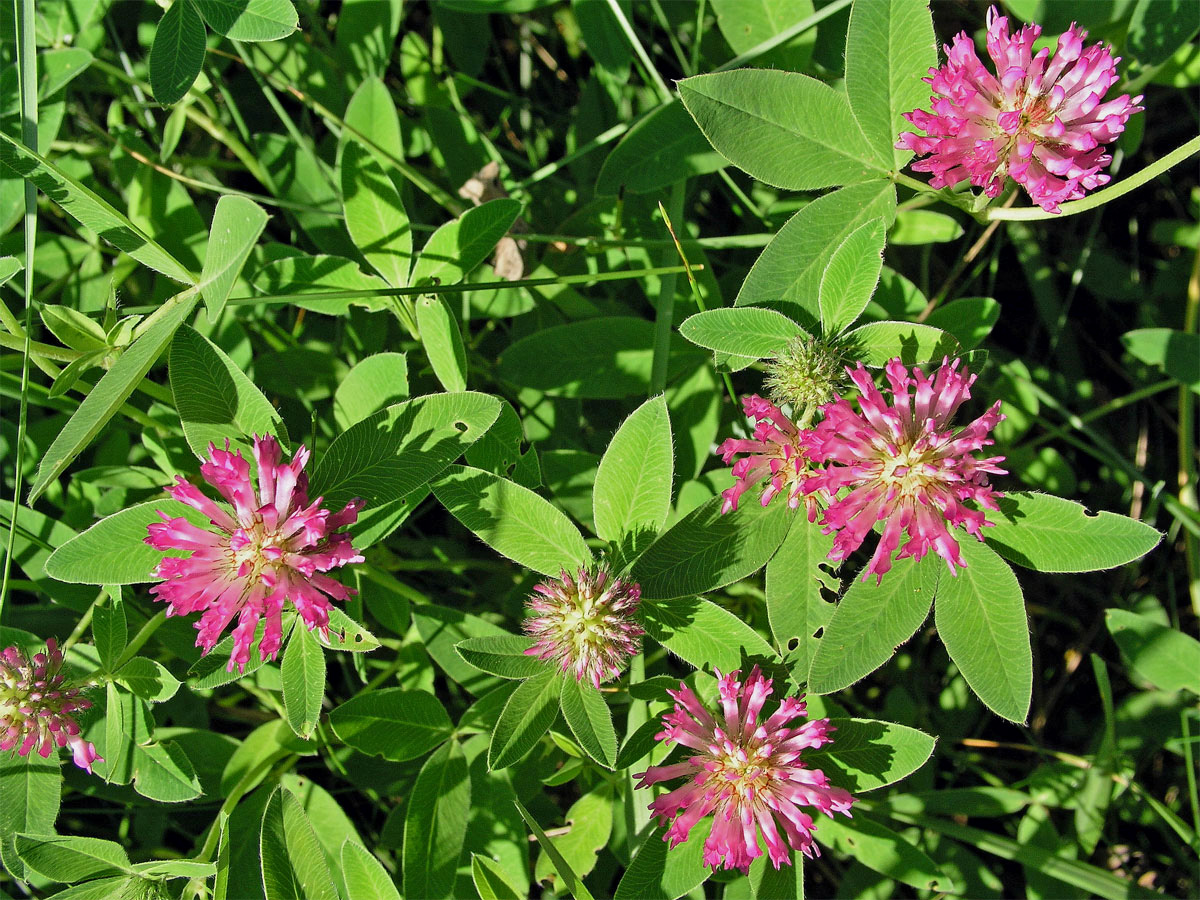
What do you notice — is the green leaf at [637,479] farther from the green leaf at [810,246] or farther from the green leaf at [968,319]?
the green leaf at [968,319]

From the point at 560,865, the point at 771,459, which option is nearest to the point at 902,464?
the point at 771,459

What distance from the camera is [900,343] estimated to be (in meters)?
2.81

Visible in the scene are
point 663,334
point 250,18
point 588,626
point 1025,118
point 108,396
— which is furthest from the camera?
point 663,334

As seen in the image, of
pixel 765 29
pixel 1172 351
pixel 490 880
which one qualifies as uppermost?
pixel 765 29

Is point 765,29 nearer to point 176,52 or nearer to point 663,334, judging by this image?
point 663,334

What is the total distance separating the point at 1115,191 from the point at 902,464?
40.0 inches

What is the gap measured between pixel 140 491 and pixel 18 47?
59.8 inches

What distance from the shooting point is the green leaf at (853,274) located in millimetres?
2719

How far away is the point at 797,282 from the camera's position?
293 cm

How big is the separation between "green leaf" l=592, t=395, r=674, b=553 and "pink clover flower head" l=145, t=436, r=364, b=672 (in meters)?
0.77

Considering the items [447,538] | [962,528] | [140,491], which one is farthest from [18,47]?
[962,528]

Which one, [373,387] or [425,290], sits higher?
[425,290]

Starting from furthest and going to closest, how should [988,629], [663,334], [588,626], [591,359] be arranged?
Answer: [591,359], [663,334], [988,629], [588,626]

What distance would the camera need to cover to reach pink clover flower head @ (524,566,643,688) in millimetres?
2736
